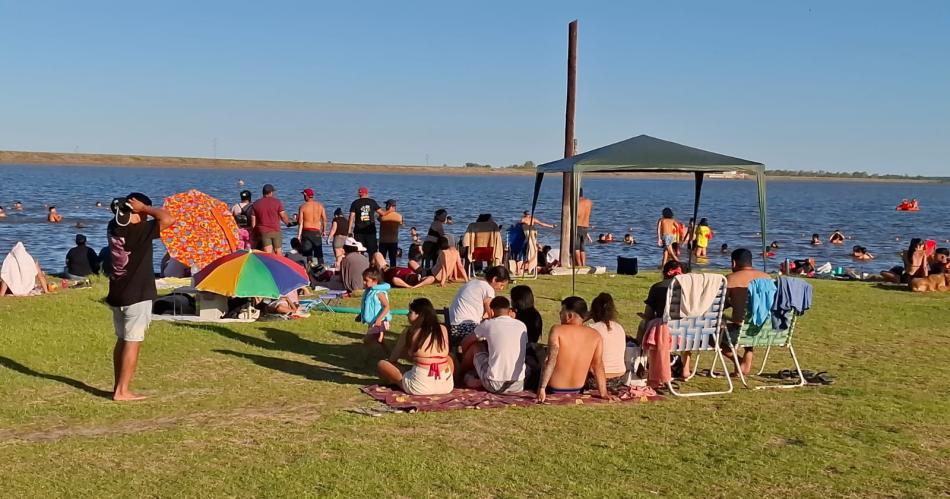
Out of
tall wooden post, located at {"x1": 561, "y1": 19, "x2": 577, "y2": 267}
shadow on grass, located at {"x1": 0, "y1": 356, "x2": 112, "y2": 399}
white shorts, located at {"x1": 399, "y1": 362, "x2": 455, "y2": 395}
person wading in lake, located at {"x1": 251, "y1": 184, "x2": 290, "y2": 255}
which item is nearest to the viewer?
white shorts, located at {"x1": 399, "y1": 362, "x2": 455, "y2": 395}

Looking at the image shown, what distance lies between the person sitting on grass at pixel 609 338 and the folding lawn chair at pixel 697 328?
42 centimetres

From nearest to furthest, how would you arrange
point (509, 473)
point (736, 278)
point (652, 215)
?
point (509, 473)
point (736, 278)
point (652, 215)

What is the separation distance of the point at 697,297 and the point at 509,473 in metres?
2.94

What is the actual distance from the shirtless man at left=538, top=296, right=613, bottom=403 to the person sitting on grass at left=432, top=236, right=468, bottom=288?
749 cm

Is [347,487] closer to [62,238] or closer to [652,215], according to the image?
[62,238]

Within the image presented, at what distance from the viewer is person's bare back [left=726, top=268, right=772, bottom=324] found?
8.48 metres

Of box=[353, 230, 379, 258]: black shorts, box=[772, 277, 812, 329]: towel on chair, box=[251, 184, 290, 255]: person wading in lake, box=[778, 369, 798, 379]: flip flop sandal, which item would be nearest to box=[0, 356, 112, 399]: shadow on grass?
box=[772, 277, 812, 329]: towel on chair

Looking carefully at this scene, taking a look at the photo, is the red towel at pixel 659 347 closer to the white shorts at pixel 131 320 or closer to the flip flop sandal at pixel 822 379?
the flip flop sandal at pixel 822 379

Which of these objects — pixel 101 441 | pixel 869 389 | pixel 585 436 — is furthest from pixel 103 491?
pixel 869 389

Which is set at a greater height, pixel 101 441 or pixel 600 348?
pixel 600 348

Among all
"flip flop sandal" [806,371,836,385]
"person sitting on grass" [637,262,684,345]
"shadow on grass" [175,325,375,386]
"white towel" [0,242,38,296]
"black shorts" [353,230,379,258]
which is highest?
"person sitting on grass" [637,262,684,345]

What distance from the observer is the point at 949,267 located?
1560cm

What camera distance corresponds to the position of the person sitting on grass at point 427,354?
7613mm

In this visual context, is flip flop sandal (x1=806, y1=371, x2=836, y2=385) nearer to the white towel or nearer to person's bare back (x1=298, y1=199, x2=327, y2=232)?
person's bare back (x1=298, y1=199, x2=327, y2=232)
